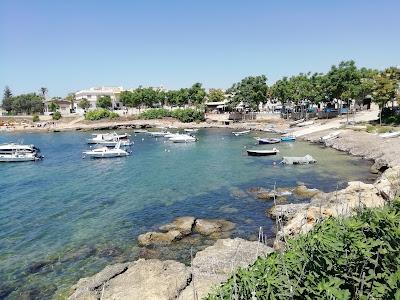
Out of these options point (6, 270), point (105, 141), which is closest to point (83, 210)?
point (6, 270)

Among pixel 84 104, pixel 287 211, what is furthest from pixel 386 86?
pixel 84 104

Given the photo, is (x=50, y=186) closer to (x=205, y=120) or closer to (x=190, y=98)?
(x=205, y=120)

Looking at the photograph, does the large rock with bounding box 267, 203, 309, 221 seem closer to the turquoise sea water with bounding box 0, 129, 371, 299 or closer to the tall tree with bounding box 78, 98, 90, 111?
the turquoise sea water with bounding box 0, 129, 371, 299

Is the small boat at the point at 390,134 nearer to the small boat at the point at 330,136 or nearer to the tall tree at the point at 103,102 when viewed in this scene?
the small boat at the point at 330,136

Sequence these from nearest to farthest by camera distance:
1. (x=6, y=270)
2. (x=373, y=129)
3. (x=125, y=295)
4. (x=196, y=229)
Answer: (x=125, y=295)
(x=6, y=270)
(x=196, y=229)
(x=373, y=129)

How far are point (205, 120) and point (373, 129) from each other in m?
73.0

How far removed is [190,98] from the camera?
527 ft

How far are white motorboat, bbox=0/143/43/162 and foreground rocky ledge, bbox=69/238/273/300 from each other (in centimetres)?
6371

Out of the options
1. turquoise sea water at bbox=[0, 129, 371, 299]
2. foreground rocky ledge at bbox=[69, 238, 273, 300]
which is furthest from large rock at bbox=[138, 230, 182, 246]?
foreground rocky ledge at bbox=[69, 238, 273, 300]

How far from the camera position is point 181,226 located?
1298 inches

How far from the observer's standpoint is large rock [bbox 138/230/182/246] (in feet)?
99.0

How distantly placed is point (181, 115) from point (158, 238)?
378 ft

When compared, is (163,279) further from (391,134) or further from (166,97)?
(166,97)

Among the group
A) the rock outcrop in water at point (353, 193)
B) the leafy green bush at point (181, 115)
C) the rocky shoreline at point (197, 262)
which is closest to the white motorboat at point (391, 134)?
the rock outcrop in water at point (353, 193)
